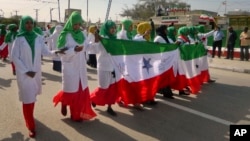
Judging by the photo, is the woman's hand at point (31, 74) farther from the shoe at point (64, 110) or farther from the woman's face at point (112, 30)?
the woman's face at point (112, 30)

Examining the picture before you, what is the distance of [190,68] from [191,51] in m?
0.50

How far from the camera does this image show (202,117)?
6.30m

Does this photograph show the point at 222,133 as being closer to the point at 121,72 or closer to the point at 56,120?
the point at 121,72

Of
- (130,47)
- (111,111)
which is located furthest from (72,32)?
(111,111)

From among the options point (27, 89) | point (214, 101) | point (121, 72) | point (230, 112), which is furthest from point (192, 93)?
point (27, 89)

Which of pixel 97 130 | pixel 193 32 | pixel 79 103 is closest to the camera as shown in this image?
pixel 97 130

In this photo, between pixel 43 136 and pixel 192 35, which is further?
pixel 192 35

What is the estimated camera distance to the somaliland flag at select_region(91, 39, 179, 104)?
6402 millimetres

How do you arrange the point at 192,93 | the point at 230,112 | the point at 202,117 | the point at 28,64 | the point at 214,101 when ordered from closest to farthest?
1. the point at 28,64
2. the point at 202,117
3. the point at 230,112
4. the point at 214,101
5. the point at 192,93

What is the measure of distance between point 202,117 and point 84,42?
271 cm

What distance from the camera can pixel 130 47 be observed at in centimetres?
657

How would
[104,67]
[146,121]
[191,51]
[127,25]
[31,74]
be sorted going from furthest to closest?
[191,51]
[127,25]
[104,67]
[146,121]
[31,74]

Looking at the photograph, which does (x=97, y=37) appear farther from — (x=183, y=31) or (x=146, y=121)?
(x=183, y=31)

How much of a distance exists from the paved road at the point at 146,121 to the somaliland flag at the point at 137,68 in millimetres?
390
